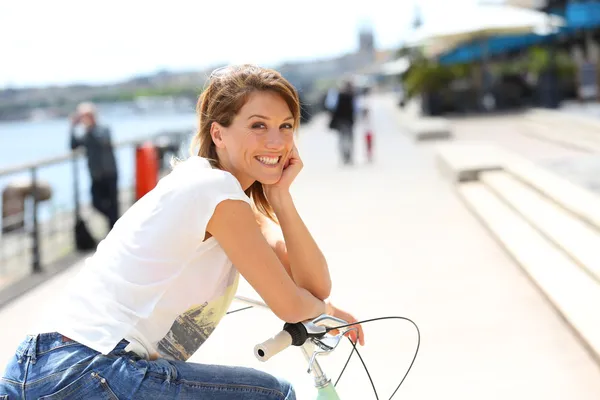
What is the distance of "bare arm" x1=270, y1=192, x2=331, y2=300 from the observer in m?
2.22

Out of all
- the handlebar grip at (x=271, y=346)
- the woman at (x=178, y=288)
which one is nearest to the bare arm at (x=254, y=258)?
the woman at (x=178, y=288)

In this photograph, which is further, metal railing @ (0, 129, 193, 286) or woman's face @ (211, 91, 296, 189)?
metal railing @ (0, 129, 193, 286)

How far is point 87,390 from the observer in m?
1.77

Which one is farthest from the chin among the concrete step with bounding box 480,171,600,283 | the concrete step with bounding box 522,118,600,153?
the concrete step with bounding box 522,118,600,153

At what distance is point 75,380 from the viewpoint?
1.77m

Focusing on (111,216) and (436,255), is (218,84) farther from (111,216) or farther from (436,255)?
(111,216)

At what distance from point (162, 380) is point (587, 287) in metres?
3.65

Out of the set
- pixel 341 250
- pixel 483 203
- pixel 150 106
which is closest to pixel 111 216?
pixel 341 250

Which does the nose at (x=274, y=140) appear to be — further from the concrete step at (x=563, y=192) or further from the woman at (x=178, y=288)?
the concrete step at (x=563, y=192)

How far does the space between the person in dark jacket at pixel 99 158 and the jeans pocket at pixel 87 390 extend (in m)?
7.61

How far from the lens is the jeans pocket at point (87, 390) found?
1765 mm

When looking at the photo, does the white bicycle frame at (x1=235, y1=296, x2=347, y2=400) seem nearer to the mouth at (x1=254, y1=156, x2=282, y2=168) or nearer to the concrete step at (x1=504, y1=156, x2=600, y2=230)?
the mouth at (x1=254, y1=156, x2=282, y2=168)

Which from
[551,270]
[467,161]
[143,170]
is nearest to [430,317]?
[551,270]

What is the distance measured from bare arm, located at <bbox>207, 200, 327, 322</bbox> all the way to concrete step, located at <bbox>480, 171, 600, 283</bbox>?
341cm
